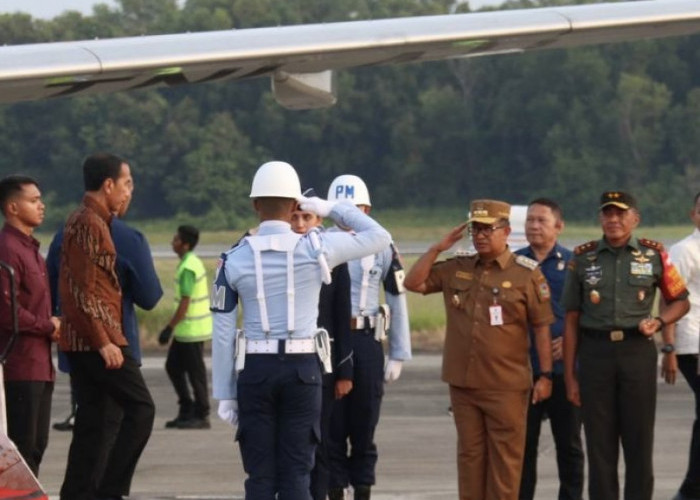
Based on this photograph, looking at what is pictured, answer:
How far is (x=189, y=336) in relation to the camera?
47.2ft

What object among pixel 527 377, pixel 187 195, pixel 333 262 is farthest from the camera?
pixel 187 195

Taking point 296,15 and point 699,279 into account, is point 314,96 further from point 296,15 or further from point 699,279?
point 296,15

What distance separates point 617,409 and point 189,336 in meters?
6.19

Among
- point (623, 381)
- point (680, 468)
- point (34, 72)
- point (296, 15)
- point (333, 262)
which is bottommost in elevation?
point (680, 468)

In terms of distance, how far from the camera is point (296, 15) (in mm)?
51469

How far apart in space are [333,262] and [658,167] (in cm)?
4212

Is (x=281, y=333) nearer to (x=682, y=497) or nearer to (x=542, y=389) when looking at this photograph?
(x=542, y=389)

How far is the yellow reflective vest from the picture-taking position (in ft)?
47.2

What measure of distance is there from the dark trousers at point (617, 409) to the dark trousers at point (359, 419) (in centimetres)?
136

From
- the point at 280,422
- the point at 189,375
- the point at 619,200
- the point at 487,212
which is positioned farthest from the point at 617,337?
the point at 189,375

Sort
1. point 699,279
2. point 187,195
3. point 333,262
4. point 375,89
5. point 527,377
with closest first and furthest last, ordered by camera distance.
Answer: point 333,262, point 527,377, point 699,279, point 187,195, point 375,89

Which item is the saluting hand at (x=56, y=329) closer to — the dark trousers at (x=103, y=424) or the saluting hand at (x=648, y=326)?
the dark trousers at (x=103, y=424)

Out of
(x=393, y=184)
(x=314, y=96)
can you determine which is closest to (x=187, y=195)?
(x=393, y=184)

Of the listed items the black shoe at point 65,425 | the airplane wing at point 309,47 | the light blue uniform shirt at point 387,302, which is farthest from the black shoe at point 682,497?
the black shoe at point 65,425
